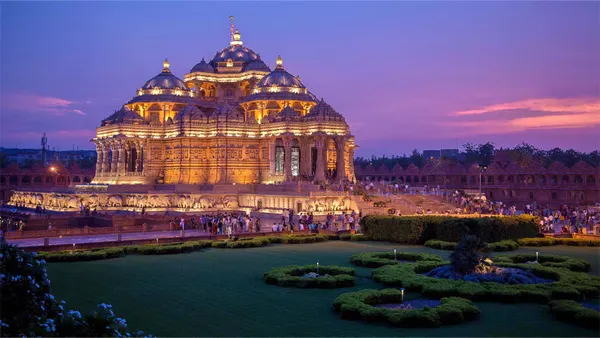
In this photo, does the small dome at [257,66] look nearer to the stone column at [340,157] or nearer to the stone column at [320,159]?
the stone column at [320,159]

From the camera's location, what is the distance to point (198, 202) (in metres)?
48.1

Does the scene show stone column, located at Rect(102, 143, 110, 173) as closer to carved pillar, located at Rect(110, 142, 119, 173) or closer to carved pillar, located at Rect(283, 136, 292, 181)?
carved pillar, located at Rect(110, 142, 119, 173)

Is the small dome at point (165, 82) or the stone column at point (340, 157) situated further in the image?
the small dome at point (165, 82)

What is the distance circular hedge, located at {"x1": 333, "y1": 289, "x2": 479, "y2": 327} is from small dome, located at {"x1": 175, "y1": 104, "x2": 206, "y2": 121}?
41.5m

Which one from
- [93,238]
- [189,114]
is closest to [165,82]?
[189,114]

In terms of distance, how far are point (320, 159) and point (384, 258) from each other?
1088 inches

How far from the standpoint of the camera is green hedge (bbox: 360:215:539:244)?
28641 mm

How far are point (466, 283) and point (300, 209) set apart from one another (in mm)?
25707

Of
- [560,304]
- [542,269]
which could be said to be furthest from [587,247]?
[560,304]

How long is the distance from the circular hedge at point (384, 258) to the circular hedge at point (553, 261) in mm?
2515

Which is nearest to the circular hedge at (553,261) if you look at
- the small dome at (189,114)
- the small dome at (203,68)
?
the small dome at (189,114)

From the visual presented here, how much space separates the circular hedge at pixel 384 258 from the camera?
2314cm

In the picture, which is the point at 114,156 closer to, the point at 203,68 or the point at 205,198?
the point at 203,68

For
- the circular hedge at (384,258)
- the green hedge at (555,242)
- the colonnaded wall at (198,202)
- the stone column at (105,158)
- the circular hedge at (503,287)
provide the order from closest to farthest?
the circular hedge at (503,287)
the circular hedge at (384,258)
the green hedge at (555,242)
the colonnaded wall at (198,202)
the stone column at (105,158)
